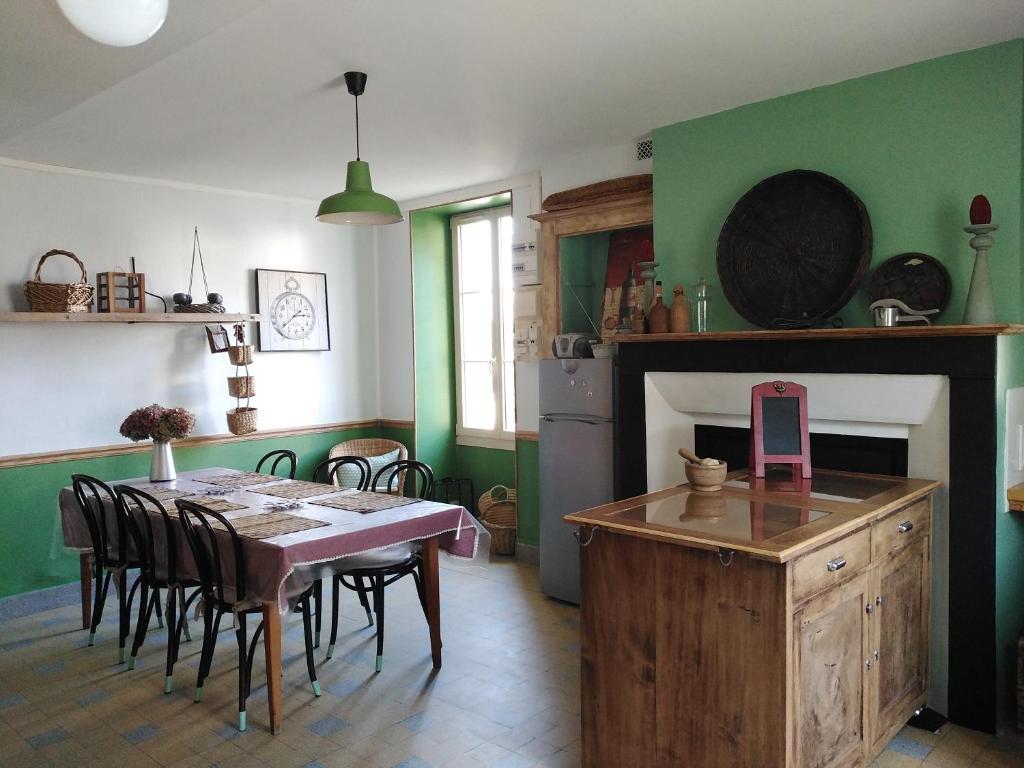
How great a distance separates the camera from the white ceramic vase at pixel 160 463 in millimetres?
4223

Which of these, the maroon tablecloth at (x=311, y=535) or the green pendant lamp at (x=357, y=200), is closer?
the maroon tablecloth at (x=311, y=535)

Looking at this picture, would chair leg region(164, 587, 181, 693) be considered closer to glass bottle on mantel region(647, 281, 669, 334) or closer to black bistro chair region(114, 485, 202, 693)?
black bistro chair region(114, 485, 202, 693)

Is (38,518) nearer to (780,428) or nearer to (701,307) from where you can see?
(701,307)

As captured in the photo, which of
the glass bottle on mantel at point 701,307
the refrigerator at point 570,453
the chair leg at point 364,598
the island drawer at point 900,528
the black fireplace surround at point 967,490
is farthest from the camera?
the refrigerator at point 570,453

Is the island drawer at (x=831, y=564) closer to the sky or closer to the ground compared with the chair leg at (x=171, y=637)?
closer to the sky

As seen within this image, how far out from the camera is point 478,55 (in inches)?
119

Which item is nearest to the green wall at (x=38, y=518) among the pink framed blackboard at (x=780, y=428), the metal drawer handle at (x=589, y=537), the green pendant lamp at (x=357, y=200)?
the green pendant lamp at (x=357, y=200)

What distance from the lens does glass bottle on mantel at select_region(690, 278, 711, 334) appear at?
3.88m

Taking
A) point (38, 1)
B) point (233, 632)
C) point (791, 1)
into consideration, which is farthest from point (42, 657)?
point (791, 1)

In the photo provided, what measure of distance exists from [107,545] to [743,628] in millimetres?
3094

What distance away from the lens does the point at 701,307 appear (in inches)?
153

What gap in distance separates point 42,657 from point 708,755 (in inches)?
127

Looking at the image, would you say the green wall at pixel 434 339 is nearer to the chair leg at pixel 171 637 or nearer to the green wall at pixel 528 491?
the green wall at pixel 528 491

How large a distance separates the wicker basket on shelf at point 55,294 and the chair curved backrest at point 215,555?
195cm
